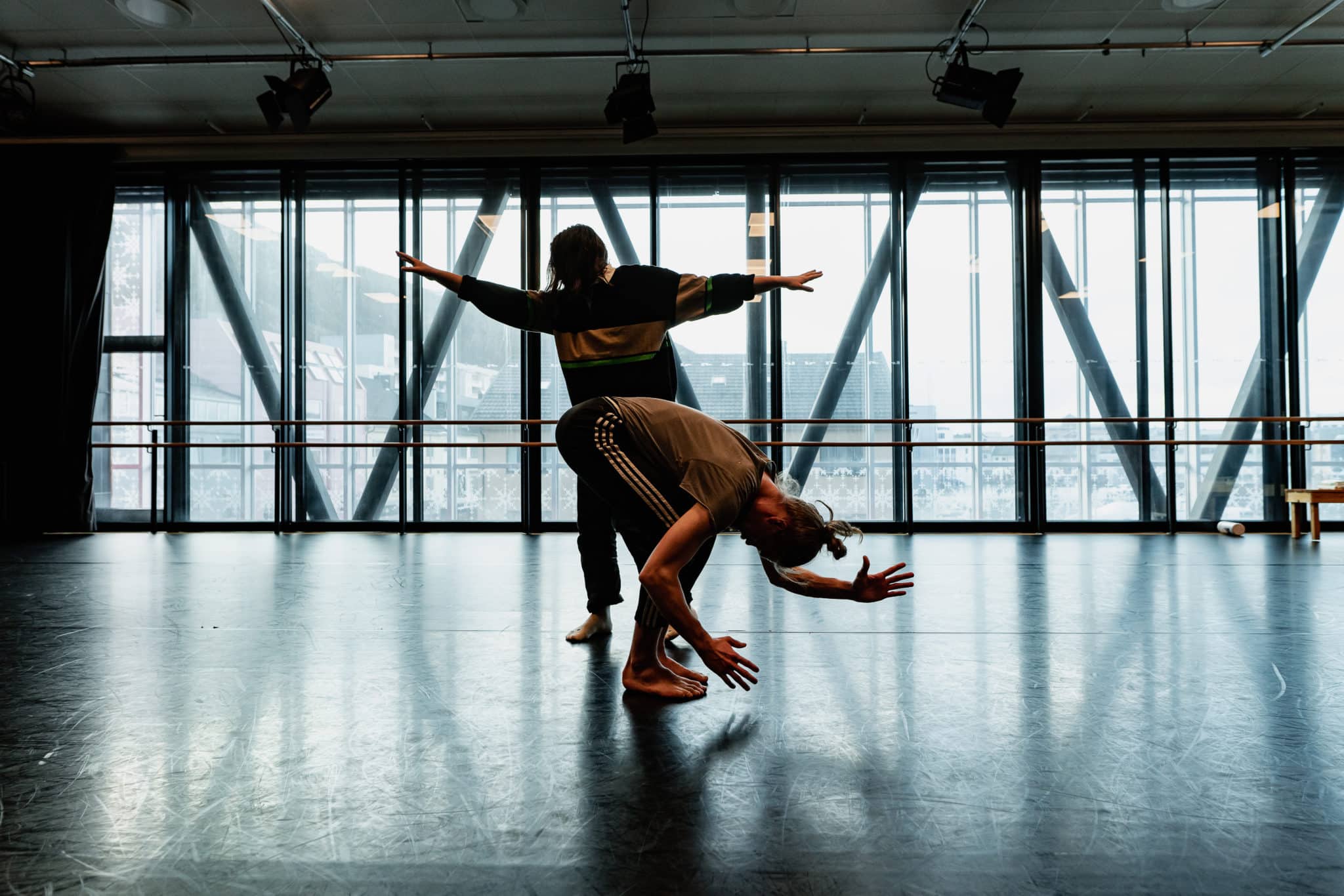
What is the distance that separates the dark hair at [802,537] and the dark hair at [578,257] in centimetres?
83

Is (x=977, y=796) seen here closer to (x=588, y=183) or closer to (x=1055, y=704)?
(x=1055, y=704)

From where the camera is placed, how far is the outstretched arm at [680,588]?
146cm

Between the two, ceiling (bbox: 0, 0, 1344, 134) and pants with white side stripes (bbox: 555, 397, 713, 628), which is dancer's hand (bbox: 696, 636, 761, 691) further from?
ceiling (bbox: 0, 0, 1344, 134)

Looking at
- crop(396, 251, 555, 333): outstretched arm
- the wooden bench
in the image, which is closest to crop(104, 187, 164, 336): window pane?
crop(396, 251, 555, 333): outstretched arm

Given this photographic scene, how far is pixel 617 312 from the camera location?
6.97 feet

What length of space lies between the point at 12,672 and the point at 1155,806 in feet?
7.40

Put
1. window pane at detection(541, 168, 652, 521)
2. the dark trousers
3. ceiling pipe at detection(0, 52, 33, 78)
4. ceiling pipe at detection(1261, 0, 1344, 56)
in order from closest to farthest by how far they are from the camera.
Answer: the dark trousers
ceiling pipe at detection(1261, 0, 1344, 56)
ceiling pipe at detection(0, 52, 33, 78)
window pane at detection(541, 168, 652, 521)

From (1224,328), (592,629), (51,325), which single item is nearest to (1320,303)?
(1224,328)

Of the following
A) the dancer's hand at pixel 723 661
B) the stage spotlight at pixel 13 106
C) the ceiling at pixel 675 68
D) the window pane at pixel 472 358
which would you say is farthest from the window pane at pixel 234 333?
the dancer's hand at pixel 723 661

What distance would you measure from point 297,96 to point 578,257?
12.3ft

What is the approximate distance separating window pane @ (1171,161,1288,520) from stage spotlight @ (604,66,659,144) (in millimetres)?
4240

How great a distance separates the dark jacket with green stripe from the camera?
2.11 meters

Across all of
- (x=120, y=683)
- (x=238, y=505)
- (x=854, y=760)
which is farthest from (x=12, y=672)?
(x=238, y=505)

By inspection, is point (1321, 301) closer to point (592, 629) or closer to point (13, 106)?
point (592, 629)
